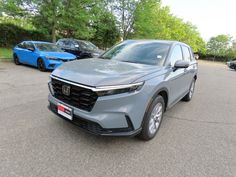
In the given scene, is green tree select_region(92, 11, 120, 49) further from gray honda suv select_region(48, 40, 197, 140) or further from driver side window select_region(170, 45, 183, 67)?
gray honda suv select_region(48, 40, 197, 140)

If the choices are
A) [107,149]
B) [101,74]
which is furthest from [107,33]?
[107,149]

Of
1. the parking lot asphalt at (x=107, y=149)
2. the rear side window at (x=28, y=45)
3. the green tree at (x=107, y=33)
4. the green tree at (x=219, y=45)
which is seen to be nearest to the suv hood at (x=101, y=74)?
the parking lot asphalt at (x=107, y=149)

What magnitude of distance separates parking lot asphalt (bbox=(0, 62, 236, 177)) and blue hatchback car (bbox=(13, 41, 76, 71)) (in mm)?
4242

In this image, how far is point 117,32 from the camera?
24.7 meters

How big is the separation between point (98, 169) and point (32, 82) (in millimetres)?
5065

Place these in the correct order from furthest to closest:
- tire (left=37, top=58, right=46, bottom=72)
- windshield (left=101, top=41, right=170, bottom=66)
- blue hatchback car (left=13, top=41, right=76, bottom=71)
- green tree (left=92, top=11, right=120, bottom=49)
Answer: green tree (left=92, top=11, right=120, bottom=49) → tire (left=37, top=58, right=46, bottom=72) → blue hatchback car (left=13, top=41, right=76, bottom=71) → windshield (left=101, top=41, right=170, bottom=66)

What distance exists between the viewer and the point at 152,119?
2916mm

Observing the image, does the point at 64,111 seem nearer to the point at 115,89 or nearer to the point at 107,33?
the point at 115,89

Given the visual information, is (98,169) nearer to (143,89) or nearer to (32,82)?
(143,89)

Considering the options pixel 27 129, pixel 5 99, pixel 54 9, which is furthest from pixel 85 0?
pixel 27 129

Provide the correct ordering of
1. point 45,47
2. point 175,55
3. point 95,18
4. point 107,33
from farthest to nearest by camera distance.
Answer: point 107,33 < point 95,18 < point 45,47 < point 175,55

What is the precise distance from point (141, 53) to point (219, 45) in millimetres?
82090

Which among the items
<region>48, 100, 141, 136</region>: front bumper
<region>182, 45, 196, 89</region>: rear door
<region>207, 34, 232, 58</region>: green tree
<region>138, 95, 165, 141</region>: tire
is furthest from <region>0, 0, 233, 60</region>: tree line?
<region>207, 34, 232, 58</region>: green tree

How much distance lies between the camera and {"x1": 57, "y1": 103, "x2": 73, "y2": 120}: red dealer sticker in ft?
8.46
